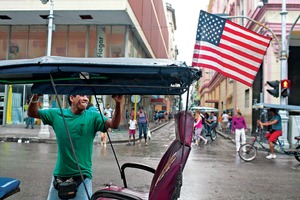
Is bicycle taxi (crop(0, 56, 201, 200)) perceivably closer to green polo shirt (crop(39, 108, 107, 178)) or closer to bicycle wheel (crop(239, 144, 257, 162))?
green polo shirt (crop(39, 108, 107, 178))

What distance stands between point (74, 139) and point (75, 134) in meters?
0.05

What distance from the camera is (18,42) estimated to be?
2550 cm

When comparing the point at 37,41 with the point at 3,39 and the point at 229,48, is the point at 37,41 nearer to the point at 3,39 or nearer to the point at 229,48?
the point at 3,39

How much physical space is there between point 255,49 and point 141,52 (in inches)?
859

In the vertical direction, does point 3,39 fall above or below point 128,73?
above

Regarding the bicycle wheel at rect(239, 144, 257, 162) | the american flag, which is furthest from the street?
the american flag

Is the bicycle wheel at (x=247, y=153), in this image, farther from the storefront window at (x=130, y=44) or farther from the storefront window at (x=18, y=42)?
the storefront window at (x=18, y=42)

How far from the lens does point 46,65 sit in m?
2.99

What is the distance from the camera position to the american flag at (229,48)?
10367 millimetres

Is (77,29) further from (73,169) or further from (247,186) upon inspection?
(73,169)

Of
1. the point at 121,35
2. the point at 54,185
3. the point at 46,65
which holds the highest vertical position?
the point at 121,35

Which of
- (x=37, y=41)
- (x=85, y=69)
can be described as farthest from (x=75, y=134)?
(x=37, y=41)

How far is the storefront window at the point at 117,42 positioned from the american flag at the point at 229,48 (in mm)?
12919

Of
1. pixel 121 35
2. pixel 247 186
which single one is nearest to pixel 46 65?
pixel 247 186
